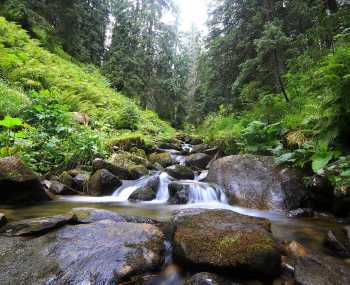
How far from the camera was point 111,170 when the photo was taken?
24.3 feet

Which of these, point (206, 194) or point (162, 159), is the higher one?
point (162, 159)

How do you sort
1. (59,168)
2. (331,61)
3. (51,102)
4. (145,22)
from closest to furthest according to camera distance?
(331,61), (59,168), (51,102), (145,22)

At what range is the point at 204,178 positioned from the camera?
298 inches

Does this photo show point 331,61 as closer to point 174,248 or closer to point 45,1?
point 174,248

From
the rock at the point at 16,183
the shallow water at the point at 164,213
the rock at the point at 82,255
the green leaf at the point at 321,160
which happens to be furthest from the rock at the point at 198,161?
the rock at the point at 82,255

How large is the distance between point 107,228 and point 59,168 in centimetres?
411

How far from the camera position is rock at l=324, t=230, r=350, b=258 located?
3.28 meters

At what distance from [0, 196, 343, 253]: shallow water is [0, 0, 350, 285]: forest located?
3cm

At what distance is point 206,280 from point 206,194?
369 centimetres

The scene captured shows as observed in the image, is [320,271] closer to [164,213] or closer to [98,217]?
[98,217]

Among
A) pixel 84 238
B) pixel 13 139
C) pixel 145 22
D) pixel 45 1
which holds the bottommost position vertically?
pixel 84 238

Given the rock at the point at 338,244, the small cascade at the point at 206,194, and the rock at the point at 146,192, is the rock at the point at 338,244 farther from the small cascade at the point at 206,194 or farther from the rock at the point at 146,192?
the rock at the point at 146,192

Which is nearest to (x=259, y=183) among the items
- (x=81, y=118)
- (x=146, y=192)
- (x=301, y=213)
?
(x=301, y=213)

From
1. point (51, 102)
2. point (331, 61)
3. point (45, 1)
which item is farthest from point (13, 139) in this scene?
point (45, 1)
